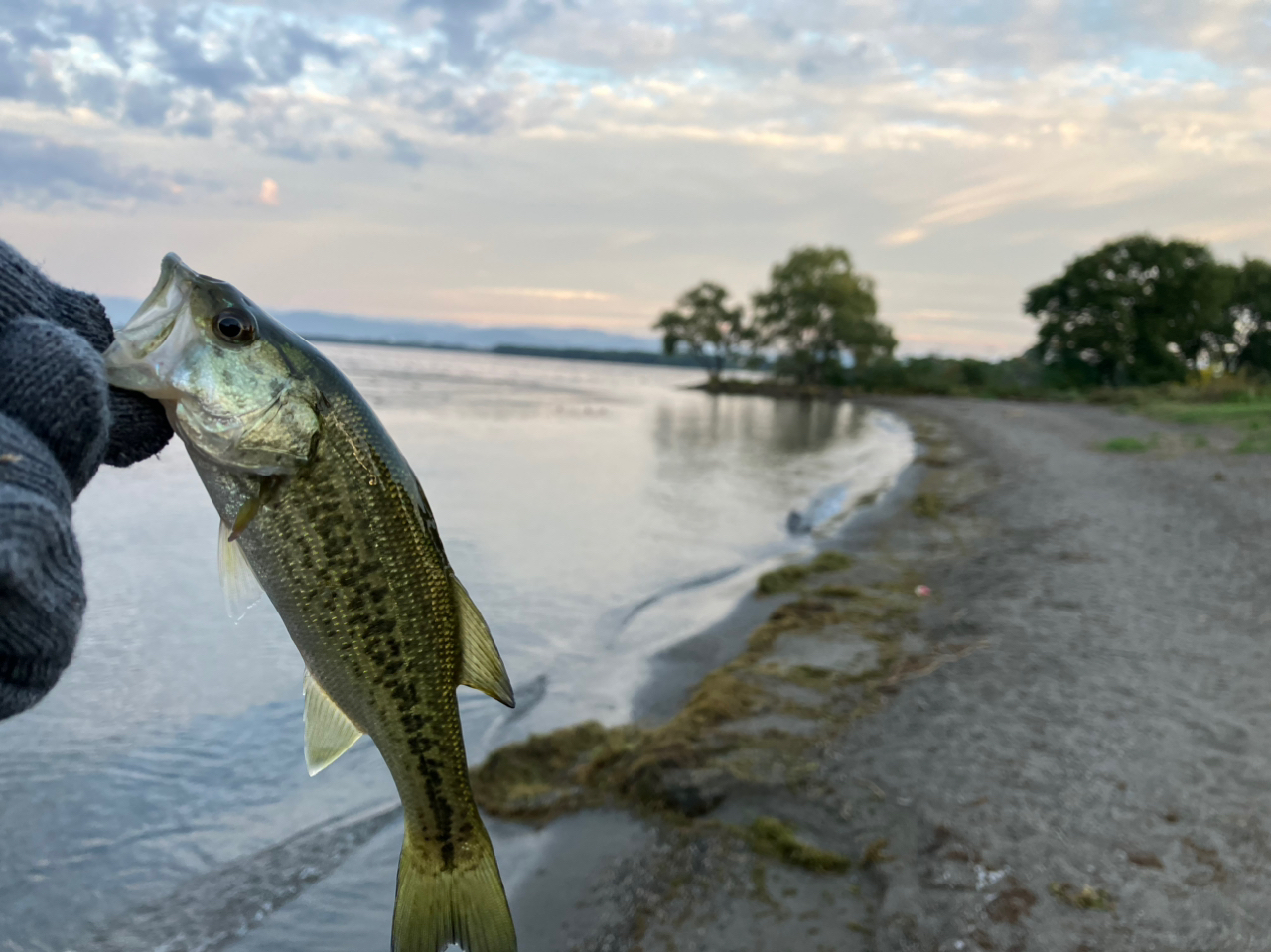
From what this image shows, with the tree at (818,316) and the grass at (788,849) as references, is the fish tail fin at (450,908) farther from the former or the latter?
the tree at (818,316)

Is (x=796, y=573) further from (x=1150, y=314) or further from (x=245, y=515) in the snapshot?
(x=1150, y=314)

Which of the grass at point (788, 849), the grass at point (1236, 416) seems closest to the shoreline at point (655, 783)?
the grass at point (788, 849)

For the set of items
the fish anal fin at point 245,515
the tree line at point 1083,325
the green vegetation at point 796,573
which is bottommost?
the green vegetation at point 796,573

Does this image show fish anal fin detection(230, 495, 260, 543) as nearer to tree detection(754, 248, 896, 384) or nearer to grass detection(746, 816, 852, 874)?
grass detection(746, 816, 852, 874)

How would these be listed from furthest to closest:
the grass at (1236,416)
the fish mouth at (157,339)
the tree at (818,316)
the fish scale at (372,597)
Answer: the tree at (818,316) → the grass at (1236,416) → the fish scale at (372,597) → the fish mouth at (157,339)

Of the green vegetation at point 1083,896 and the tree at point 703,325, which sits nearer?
the green vegetation at point 1083,896

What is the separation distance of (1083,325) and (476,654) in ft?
227

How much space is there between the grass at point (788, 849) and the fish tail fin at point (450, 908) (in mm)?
2374

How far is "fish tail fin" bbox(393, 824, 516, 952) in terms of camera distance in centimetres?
200

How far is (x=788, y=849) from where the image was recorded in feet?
13.3

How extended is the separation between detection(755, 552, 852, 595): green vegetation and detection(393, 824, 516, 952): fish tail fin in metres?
8.24

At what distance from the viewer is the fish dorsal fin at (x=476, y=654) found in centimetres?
199

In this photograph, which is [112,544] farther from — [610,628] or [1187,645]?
[1187,645]

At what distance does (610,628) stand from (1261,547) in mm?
7536
